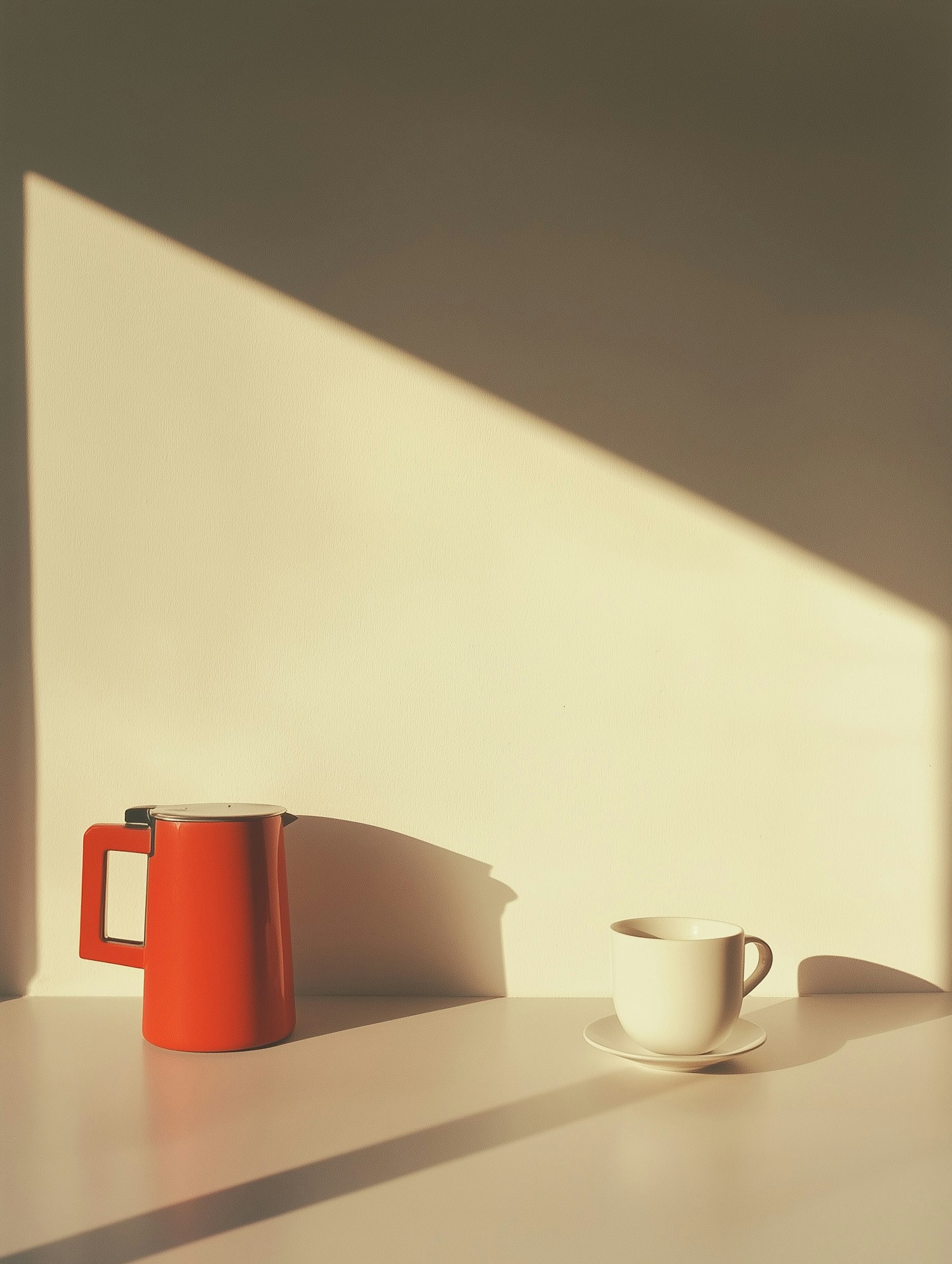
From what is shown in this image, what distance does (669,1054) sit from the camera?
29.5 inches

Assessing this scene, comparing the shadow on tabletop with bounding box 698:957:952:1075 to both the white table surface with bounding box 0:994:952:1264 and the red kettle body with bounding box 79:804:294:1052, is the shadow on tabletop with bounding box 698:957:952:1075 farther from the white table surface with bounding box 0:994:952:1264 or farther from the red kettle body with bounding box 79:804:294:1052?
the red kettle body with bounding box 79:804:294:1052

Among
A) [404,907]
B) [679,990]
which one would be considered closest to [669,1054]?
[679,990]

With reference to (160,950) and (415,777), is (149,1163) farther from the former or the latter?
(415,777)

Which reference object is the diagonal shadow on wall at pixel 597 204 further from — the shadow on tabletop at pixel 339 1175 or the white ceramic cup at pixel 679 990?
the shadow on tabletop at pixel 339 1175

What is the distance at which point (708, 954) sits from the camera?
74 centimetres

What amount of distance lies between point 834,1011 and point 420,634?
0.52 m

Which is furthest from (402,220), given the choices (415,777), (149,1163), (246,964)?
(149,1163)

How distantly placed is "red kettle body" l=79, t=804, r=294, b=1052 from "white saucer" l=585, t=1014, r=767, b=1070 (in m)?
0.26

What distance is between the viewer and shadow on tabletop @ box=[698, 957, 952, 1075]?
2.60 ft

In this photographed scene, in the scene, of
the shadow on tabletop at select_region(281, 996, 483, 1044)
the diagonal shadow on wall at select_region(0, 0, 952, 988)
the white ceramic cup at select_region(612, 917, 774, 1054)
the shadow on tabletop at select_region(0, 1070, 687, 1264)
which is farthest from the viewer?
the diagonal shadow on wall at select_region(0, 0, 952, 988)

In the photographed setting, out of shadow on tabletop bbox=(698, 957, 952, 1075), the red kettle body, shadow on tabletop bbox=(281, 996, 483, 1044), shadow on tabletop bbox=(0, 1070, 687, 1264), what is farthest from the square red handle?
shadow on tabletop bbox=(698, 957, 952, 1075)

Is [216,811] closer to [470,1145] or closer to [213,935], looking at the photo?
[213,935]

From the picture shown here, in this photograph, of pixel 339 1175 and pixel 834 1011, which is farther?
pixel 834 1011

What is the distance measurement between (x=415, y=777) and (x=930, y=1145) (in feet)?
1.69
